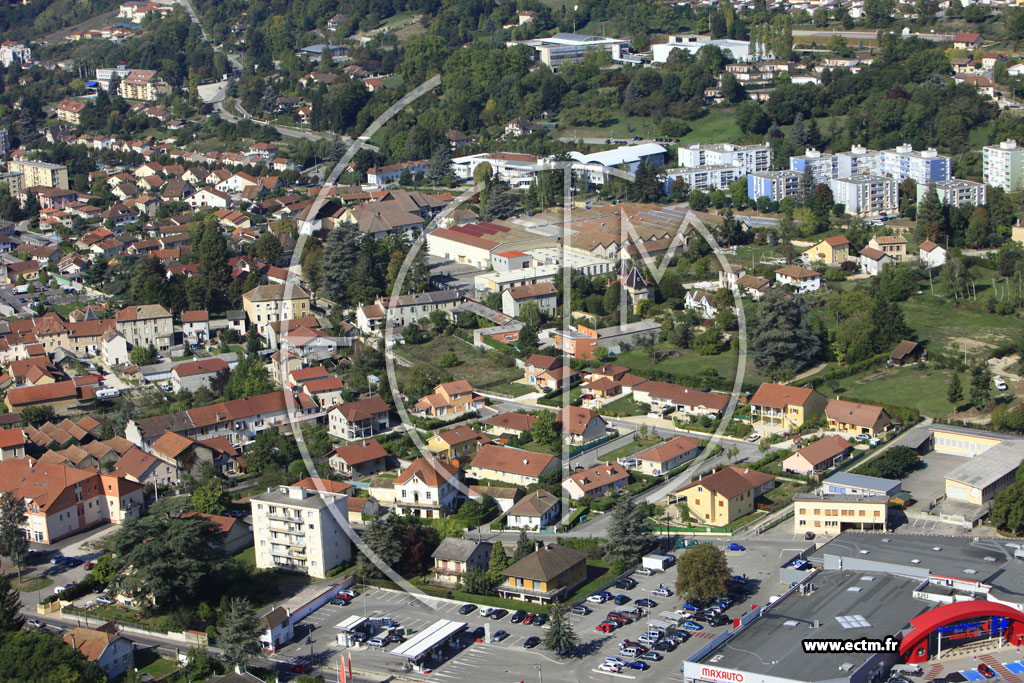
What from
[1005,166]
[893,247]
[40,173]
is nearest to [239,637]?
[893,247]

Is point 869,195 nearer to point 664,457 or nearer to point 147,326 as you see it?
point 664,457

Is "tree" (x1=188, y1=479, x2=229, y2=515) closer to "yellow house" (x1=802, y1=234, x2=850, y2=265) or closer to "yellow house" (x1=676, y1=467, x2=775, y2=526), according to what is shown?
"yellow house" (x1=676, y1=467, x2=775, y2=526)

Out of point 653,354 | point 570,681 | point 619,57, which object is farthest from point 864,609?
point 619,57

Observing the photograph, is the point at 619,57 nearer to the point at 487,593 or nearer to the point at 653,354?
the point at 653,354

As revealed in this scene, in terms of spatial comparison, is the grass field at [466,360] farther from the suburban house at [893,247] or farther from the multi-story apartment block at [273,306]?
the suburban house at [893,247]

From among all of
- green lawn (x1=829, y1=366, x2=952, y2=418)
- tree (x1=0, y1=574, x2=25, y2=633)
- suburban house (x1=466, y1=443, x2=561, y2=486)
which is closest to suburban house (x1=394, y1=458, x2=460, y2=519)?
suburban house (x1=466, y1=443, x2=561, y2=486)
